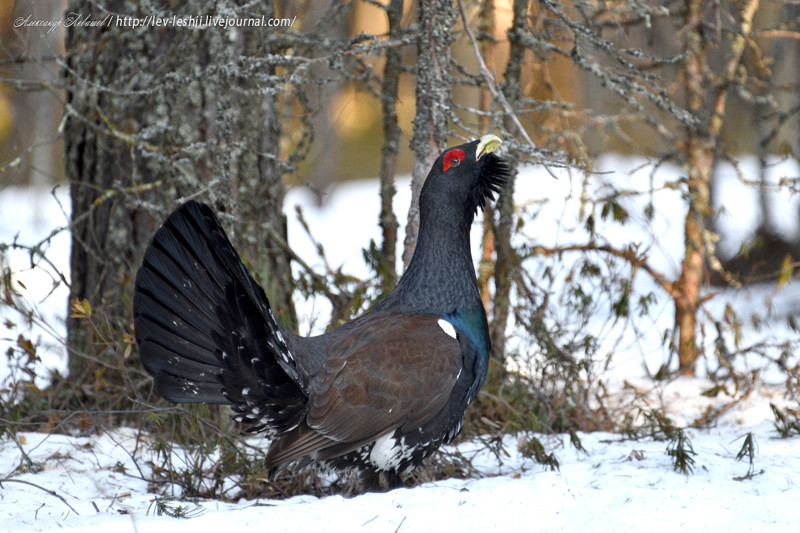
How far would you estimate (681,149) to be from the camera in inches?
220

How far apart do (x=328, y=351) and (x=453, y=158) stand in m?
1.11

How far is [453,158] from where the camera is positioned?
3596 mm

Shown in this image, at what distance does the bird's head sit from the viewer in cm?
360

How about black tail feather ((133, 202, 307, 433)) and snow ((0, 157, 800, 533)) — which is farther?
black tail feather ((133, 202, 307, 433))

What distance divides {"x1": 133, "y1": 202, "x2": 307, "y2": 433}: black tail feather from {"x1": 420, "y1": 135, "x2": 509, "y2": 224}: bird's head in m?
1.04

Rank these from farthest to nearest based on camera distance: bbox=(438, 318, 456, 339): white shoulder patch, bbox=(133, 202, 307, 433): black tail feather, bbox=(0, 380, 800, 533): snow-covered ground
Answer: bbox=(438, 318, 456, 339): white shoulder patch < bbox=(133, 202, 307, 433): black tail feather < bbox=(0, 380, 800, 533): snow-covered ground

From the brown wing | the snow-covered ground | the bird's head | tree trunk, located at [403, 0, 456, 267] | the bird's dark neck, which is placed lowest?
the snow-covered ground

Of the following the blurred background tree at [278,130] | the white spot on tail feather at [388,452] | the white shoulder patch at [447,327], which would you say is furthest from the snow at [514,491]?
the white shoulder patch at [447,327]

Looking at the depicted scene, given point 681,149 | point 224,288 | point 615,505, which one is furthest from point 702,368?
point 224,288

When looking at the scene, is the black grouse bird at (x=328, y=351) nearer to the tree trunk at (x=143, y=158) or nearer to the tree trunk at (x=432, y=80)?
the tree trunk at (x=432, y=80)

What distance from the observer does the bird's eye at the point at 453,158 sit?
3.58 metres

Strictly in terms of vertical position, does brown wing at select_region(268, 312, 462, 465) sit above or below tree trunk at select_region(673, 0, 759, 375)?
below

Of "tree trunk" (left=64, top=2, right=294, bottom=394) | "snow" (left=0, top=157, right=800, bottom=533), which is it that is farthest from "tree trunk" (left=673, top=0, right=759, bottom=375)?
"tree trunk" (left=64, top=2, right=294, bottom=394)

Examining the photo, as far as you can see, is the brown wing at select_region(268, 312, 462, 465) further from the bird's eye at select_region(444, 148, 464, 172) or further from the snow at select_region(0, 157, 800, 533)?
the bird's eye at select_region(444, 148, 464, 172)
